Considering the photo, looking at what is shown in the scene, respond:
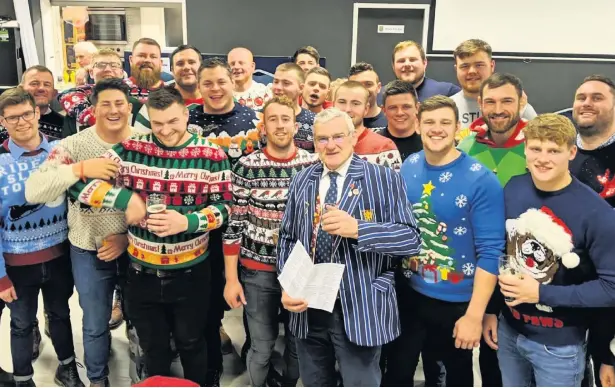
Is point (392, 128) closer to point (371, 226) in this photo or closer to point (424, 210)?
point (424, 210)

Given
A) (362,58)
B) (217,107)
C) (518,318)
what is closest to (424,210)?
(518,318)

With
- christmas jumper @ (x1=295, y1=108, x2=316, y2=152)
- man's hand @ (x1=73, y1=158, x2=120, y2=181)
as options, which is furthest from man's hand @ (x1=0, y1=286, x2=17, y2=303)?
christmas jumper @ (x1=295, y1=108, x2=316, y2=152)

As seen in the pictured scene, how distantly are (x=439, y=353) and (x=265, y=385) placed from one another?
3.49 feet

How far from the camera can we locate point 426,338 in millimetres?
2234

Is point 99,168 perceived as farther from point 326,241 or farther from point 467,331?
point 467,331

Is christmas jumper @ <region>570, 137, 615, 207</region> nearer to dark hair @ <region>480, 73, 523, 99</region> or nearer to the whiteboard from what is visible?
dark hair @ <region>480, 73, 523, 99</region>

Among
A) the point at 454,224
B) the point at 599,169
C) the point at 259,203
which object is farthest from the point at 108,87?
the point at 599,169

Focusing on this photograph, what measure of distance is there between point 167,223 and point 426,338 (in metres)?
1.23

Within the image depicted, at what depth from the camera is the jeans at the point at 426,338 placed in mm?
2125

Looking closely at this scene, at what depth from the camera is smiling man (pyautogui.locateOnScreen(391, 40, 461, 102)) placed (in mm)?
3574

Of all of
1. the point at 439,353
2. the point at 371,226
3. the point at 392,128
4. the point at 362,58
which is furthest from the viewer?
the point at 362,58

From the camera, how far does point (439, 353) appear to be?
7.37 ft

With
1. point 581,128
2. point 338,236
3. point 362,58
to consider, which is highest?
point 362,58

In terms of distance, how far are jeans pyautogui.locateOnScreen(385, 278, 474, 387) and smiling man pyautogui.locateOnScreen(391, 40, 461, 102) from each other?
6.04ft
